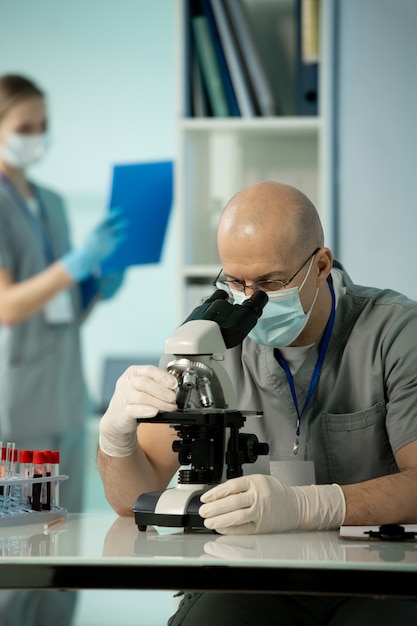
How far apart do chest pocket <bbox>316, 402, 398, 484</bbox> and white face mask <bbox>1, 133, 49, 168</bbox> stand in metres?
2.15

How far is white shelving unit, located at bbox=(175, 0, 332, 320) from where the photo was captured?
9.36 feet

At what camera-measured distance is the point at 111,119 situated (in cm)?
398

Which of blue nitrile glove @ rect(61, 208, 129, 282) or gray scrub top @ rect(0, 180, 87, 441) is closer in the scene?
gray scrub top @ rect(0, 180, 87, 441)

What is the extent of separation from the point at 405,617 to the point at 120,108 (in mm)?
2970

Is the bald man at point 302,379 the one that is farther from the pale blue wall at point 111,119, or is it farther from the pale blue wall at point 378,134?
the pale blue wall at point 111,119

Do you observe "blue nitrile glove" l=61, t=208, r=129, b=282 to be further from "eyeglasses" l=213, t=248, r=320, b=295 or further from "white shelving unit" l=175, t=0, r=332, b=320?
"eyeglasses" l=213, t=248, r=320, b=295

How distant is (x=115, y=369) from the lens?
12.8 feet

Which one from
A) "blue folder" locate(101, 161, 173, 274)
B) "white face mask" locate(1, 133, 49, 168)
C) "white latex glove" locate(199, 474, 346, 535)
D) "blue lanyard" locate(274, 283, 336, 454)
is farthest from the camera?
"white face mask" locate(1, 133, 49, 168)

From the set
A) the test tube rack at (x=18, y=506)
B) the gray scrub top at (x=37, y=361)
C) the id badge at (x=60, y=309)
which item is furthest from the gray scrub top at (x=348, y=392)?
the id badge at (x=60, y=309)

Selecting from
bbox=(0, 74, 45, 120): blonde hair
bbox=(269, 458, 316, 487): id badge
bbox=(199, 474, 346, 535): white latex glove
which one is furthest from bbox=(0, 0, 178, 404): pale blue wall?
bbox=(199, 474, 346, 535): white latex glove

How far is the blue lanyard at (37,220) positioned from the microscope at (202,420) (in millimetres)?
2011

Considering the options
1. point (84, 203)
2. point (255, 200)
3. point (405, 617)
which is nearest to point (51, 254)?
point (84, 203)

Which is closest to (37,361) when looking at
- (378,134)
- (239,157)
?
(239,157)

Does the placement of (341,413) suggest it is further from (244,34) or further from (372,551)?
(244,34)
